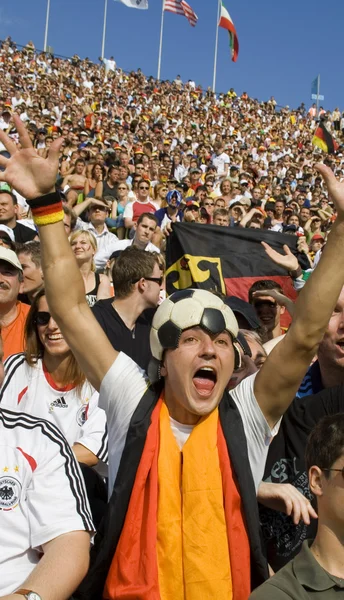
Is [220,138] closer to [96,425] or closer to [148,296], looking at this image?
[148,296]

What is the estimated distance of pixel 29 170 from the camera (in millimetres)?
2664

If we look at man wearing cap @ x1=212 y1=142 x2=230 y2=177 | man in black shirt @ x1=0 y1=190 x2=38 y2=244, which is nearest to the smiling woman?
man in black shirt @ x1=0 y1=190 x2=38 y2=244

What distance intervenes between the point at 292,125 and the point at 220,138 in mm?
8700

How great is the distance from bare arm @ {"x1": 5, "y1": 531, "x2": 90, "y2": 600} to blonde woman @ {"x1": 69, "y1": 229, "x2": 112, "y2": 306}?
3967mm

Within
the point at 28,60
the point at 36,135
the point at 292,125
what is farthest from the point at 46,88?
the point at 292,125

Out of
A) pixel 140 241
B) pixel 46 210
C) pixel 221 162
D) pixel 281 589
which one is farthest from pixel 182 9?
pixel 281 589

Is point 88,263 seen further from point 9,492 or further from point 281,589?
point 281,589

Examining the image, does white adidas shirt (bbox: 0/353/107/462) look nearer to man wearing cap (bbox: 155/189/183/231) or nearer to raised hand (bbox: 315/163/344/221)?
raised hand (bbox: 315/163/344/221)

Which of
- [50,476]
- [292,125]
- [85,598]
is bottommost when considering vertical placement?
[85,598]

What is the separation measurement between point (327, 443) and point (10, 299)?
301cm

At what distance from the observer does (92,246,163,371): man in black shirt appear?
201 inches

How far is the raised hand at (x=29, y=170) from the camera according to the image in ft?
8.65

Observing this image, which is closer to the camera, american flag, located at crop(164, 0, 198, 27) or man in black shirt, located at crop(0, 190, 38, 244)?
man in black shirt, located at crop(0, 190, 38, 244)

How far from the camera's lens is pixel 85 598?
2.42 metres
